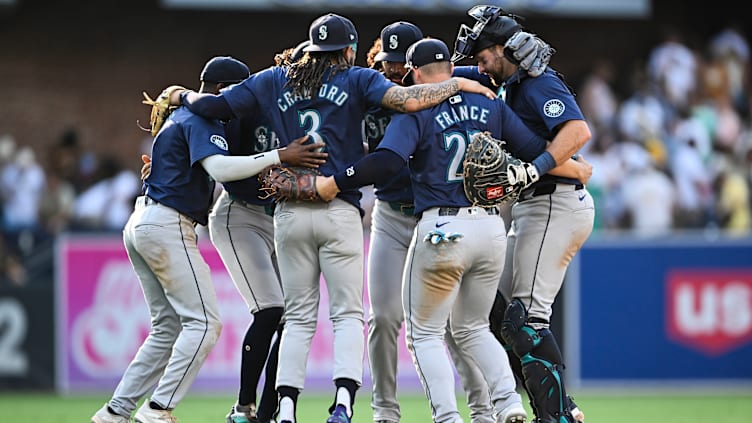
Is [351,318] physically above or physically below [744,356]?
above

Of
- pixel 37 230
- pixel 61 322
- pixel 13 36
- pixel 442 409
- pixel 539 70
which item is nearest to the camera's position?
pixel 442 409

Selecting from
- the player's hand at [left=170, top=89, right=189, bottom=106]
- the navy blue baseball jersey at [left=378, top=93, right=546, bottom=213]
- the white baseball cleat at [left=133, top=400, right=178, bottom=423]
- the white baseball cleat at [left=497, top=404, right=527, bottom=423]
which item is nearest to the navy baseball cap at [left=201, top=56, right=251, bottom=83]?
the player's hand at [left=170, top=89, right=189, bottom=106]

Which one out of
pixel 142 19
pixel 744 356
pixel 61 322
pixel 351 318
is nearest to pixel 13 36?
pixel 142 19

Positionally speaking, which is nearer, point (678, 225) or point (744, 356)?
Answer: point (744, 356)

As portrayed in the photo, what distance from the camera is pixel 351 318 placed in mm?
7457

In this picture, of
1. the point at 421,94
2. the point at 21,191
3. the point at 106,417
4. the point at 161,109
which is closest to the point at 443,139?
the point at 421,94

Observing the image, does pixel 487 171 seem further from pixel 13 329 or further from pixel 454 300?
pixel 13 329

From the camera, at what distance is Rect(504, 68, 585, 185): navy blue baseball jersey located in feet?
24.8

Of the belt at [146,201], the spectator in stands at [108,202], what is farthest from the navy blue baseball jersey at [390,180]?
the spectator in stands at [108,202]

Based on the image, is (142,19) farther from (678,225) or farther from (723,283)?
(723,283)

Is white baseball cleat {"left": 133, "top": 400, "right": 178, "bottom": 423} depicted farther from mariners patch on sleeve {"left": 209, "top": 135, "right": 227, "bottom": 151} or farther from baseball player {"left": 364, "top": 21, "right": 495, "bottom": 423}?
mariners patch on sleeve {"left": 209, "top": 135, "right": 227, "bottom": 151}

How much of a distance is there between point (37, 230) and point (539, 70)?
8.28 m

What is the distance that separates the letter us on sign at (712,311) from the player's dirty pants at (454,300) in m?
6.40

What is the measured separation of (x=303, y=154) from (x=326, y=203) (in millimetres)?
327
